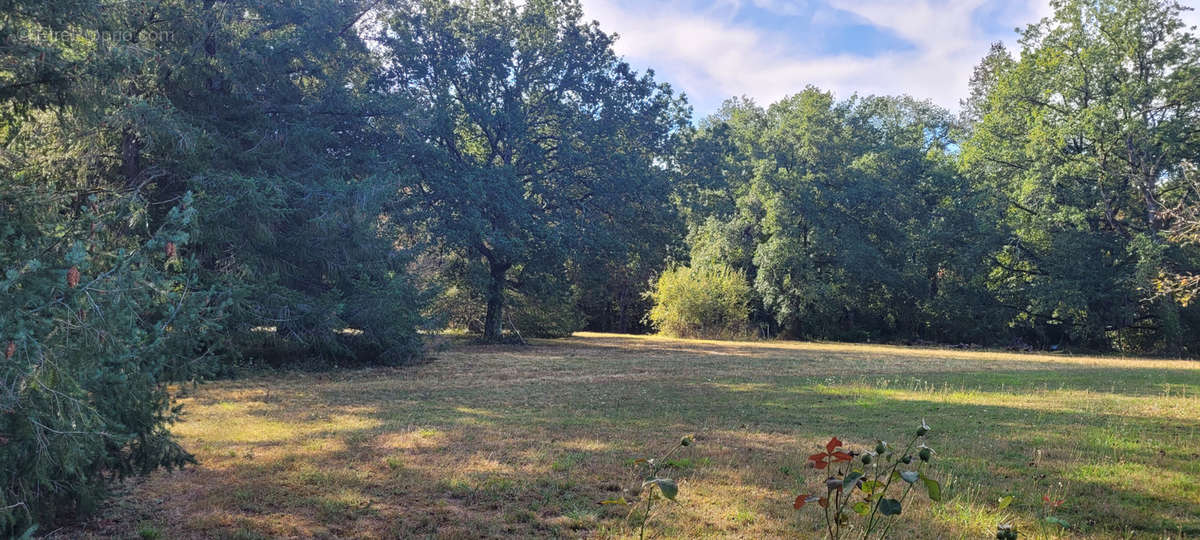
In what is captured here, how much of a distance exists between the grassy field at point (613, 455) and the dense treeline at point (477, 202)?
2.42ft

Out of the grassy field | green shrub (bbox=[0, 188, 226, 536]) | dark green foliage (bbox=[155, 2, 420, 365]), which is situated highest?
dark green foliage (bbox=[155, 2, 420, 365])

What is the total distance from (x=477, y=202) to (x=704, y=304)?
14957mm

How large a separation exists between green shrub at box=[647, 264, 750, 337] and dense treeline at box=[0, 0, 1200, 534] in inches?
6.7

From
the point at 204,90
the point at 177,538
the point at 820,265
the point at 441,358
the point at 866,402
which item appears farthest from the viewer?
the point at 820,265

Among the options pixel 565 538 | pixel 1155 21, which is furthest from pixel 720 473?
pixel 1155 21

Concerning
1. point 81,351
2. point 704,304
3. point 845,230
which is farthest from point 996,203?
point 81,351

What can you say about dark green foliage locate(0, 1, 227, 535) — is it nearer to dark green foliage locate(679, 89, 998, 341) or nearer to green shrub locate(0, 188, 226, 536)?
green shrub locate(0, 188, 226, 536)

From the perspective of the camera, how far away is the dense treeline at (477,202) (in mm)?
4078

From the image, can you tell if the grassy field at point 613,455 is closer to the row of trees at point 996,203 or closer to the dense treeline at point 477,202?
the dense treeline at point 477,202

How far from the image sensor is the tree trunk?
23156mm

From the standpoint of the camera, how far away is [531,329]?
88.3 ft

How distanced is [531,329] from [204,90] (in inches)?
625

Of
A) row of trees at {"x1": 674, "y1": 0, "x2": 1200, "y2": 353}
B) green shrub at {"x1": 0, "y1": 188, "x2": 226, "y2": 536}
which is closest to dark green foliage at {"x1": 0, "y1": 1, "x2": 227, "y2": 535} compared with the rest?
green shrub at {"x1": 0, "y1": 188, "x2": 226, "y2": 536}

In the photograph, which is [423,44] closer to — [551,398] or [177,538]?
[551,398]
